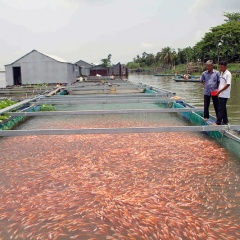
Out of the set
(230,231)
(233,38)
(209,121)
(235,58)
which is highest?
(233,38)

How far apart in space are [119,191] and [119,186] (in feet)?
0.60

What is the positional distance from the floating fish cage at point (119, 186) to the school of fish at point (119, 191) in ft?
0.04

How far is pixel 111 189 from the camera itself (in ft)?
13.5

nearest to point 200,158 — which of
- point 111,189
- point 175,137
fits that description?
point 175,137

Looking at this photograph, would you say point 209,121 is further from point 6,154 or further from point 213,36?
point 213,36

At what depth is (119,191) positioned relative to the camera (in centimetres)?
406

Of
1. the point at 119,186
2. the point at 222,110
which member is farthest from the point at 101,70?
the point at 119,186

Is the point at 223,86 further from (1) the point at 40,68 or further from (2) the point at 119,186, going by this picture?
(1) the point at 40,68

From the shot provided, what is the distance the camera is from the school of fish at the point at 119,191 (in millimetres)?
3117

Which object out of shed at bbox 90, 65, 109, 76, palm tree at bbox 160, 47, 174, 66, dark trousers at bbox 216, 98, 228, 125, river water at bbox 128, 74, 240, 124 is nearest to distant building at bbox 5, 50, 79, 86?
river water at bbox 128, 74, 240, 124

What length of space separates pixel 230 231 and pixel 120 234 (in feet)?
4.14

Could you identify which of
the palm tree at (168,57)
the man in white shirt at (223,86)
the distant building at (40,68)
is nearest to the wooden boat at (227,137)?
the man in white shirt at (223,86)

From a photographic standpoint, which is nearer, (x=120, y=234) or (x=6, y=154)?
(x=120, y=234)

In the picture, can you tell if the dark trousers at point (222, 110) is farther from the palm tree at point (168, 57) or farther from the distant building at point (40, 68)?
the palm tree at point (168, 57)
